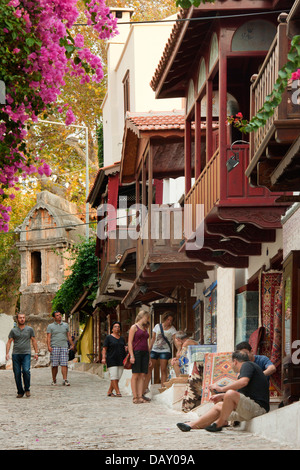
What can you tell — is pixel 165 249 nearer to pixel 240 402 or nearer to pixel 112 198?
pixel 240 402

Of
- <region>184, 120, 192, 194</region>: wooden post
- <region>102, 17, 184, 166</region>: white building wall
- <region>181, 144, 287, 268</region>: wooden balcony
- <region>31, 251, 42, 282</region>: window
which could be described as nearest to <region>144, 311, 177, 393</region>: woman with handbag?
<region>181, 144, 287, 268</region>: wooden balcony

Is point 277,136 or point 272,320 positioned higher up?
point 277,136

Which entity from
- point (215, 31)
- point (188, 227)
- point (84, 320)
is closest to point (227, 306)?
point (188, 227)

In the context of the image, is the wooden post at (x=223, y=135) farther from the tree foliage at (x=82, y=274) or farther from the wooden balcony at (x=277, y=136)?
the tree foliage at (x=82, y=274)

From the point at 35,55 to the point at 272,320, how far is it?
563 centimetres

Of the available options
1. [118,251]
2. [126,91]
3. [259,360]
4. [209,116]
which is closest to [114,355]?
[209,116]

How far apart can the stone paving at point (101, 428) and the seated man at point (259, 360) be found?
1.01 metres

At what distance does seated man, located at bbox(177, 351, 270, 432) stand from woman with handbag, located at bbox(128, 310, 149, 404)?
20.7ft

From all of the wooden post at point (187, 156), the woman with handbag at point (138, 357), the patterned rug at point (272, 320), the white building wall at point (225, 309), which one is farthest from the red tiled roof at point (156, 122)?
the patterned rug at point (272, 320)

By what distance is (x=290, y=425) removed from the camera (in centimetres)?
973

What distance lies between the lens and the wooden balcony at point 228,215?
14.3m

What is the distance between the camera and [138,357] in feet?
60.5

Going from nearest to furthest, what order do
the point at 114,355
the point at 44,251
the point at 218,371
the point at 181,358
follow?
the point at 218,371
the point at 181,358
the point at 114,355
the point at 44,251
